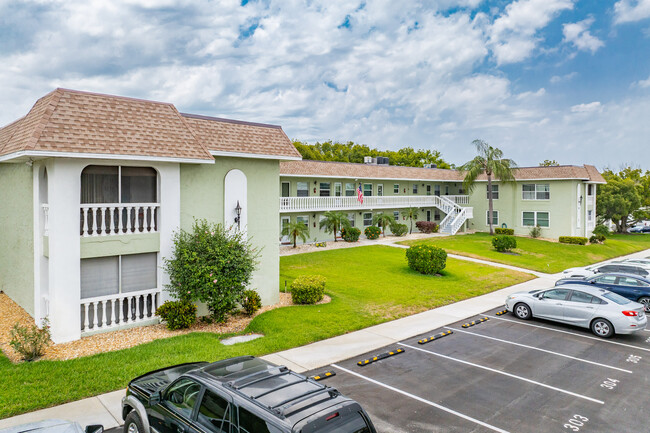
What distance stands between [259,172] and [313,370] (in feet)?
26.5

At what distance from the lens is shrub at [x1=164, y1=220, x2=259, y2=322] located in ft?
41.7

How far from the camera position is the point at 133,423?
6.91 m

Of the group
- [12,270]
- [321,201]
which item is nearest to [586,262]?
[321,201]

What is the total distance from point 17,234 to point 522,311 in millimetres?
19331

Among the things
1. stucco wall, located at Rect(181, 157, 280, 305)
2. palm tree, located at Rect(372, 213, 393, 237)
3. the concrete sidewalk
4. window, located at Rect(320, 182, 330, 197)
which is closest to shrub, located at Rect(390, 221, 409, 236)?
palm tree, located at Rect(372, 213, 393, 237)

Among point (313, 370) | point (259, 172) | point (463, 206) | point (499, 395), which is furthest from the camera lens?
point (463, 206)

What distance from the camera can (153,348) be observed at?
36.4ft

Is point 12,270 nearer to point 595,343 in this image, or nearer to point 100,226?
point 100,226

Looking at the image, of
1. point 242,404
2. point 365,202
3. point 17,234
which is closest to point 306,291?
point 242,404

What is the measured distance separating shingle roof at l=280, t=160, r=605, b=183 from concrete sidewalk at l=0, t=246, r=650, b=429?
17.2m

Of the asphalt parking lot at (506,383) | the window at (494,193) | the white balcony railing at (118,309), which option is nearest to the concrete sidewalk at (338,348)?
the asphalt parking lot at (506,383)

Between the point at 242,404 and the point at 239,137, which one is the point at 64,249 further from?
the point at 242,404

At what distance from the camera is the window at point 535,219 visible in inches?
1585

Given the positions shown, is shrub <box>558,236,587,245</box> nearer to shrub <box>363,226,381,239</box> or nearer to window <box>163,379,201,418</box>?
shrub <box>363,226,381,239</box>
